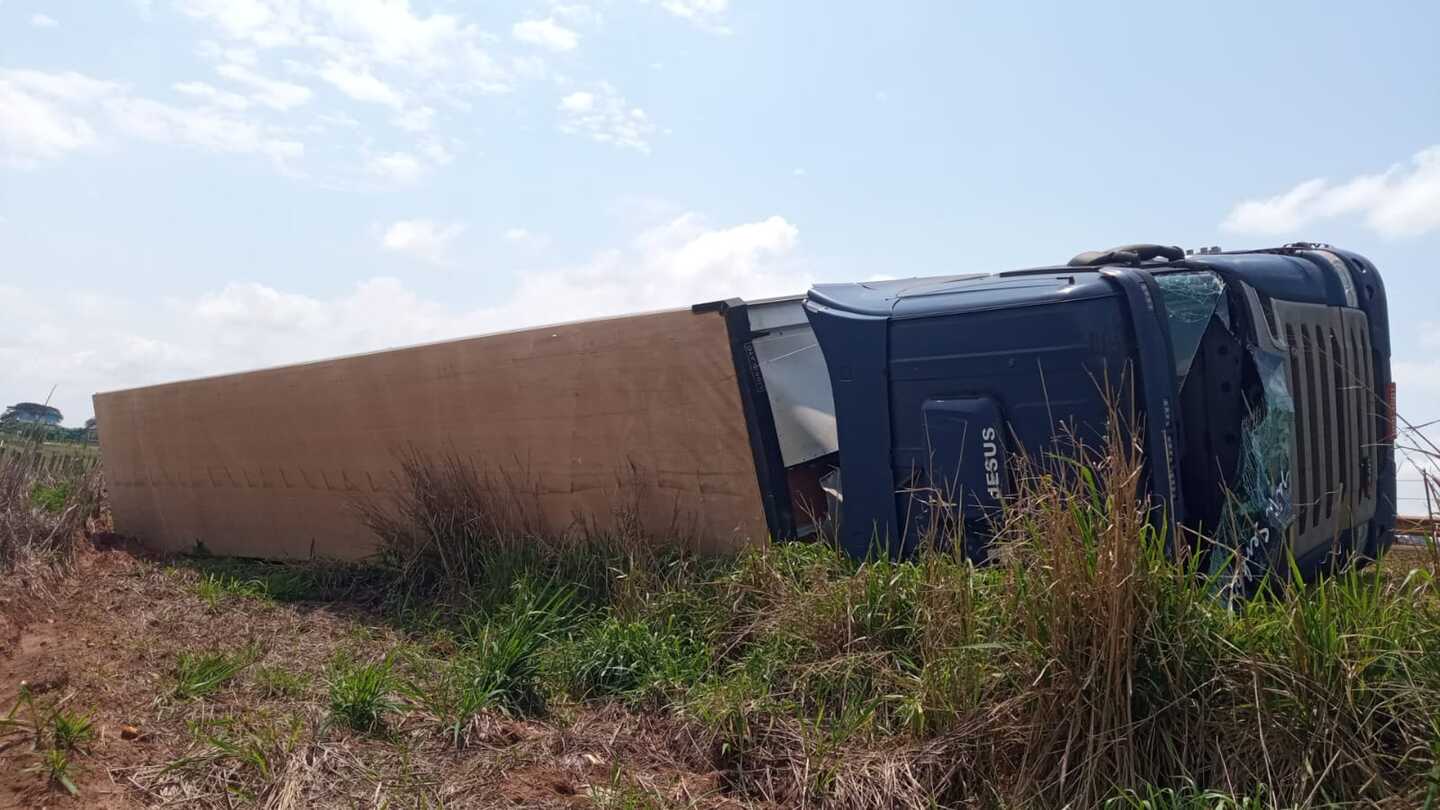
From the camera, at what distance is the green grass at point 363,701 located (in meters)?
4.80

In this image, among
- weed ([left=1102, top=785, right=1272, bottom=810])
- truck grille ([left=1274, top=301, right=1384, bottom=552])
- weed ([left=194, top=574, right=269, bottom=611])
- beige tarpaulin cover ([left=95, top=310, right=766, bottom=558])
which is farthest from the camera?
weed ([left=194, top=574, right=269, bottom=611])

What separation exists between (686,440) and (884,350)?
157 centimetres

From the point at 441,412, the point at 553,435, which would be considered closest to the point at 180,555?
the point at 441,412

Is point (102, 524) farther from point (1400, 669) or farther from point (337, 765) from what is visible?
point (1400, 669)

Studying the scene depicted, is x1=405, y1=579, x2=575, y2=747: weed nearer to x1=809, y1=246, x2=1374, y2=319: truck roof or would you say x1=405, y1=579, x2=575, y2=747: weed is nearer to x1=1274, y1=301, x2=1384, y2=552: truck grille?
x1=809, y1=246, x2=1374, y2=319: truck roof

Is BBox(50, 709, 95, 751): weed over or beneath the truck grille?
beneath

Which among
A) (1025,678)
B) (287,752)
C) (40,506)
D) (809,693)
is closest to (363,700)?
(287,752)

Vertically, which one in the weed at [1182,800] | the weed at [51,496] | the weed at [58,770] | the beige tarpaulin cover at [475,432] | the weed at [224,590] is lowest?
the weed at [224,590]

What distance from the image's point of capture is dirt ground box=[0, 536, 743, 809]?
4.20 meters

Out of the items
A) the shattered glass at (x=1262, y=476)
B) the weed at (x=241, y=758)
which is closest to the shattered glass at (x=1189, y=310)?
the shattered glass at (x=1262, y=476)

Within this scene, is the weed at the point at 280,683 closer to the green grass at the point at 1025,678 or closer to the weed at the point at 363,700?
the green grass at the point at 1025,678

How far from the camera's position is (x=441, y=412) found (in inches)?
328

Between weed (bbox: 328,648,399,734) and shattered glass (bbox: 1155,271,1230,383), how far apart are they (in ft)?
12.5

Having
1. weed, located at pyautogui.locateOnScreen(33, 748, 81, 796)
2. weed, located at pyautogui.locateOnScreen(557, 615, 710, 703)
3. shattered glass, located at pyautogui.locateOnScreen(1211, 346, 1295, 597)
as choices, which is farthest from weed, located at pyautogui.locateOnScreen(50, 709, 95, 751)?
shattered glass, located at pyautogui.locateOnScreen(1211, 346, 1295, 597)
